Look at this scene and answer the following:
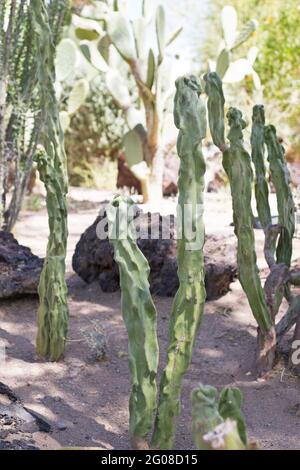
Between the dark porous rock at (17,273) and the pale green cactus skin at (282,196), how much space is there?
5.01 feet

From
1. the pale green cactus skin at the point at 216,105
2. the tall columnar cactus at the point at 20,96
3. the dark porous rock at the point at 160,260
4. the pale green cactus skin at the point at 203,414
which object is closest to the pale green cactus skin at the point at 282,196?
the pale green cactus skin at the point at 216,105

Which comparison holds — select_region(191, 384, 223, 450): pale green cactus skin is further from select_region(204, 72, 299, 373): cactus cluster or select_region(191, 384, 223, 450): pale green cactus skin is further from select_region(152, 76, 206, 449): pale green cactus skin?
select_region(204, 72, 299, 373): cactus cluster

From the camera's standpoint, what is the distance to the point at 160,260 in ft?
14.9

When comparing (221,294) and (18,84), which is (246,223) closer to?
(221,294)

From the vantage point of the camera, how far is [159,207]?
841 centimetres

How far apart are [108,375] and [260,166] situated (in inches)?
53.8

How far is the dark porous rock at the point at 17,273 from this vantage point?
4.41m

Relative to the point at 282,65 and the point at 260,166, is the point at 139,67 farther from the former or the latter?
the point at 260,166

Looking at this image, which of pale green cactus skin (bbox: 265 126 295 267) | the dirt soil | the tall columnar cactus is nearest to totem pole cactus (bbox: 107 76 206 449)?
the dirt soil

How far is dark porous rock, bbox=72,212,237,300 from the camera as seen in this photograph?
4.47m

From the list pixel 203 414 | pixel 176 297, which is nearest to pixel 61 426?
pixel 176 297

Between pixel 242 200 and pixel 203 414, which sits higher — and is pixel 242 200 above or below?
above

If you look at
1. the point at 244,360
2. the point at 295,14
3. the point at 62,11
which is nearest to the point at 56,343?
the point at 244,360

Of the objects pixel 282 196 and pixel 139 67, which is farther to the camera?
pixel 139 67
